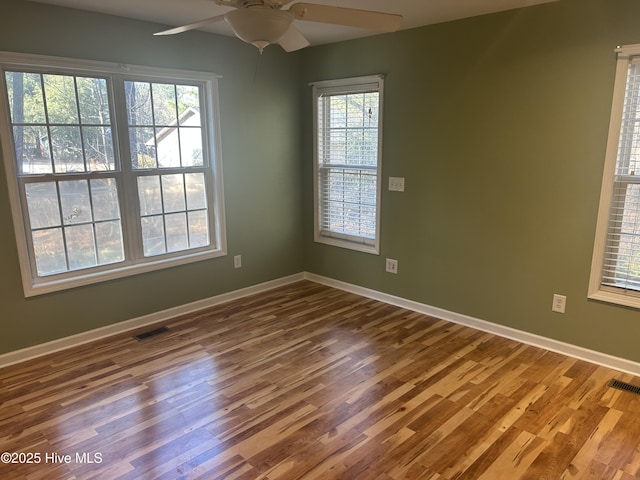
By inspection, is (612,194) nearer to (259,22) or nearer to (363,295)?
(363,295)

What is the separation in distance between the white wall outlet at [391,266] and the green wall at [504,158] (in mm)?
54

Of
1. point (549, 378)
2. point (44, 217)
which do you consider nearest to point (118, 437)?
point (44, 217)

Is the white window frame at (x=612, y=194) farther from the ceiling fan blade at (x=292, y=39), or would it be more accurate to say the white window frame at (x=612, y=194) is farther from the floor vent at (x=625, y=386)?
the ceiling fan blade at (x=292, y=39)

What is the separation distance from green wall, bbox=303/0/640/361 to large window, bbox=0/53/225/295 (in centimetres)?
153

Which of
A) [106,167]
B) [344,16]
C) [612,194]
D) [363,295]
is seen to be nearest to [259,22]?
[344,16]

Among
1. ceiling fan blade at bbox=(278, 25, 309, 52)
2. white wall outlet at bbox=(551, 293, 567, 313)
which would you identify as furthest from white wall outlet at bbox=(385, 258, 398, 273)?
ceiling fan blade at bbox=(278, 25, 309, 52)

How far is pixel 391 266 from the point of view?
407 centimetres

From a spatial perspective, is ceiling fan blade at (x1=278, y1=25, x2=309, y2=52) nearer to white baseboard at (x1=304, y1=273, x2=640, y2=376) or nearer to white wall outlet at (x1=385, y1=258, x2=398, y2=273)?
white wall outlet at (x1=385, y1=258, x2=398, y2=273)

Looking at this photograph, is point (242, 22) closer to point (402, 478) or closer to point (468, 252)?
point (402, 478)

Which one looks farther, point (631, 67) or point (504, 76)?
point (504, 76)

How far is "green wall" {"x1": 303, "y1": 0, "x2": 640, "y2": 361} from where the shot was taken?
2.83m

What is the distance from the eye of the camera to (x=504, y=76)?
10.3 feet

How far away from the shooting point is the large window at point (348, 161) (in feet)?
13.1

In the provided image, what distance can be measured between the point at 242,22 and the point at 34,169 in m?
1.99
